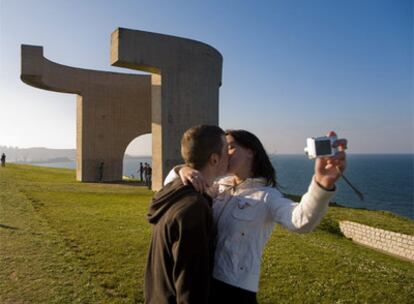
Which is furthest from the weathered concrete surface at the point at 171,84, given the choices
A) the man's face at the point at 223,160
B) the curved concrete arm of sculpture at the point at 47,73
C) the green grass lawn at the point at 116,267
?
the man's face at the point at 223,160

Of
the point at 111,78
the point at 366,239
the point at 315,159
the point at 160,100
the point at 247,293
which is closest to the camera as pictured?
the point at 315,159

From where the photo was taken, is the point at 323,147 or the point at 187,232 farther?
the point at 187,232

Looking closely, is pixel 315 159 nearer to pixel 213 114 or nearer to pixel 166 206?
pixel 166 206

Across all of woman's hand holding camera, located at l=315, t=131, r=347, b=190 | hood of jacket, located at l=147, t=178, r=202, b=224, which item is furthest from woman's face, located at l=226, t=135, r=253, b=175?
woman's hand holding camera, located at l=315, t=131, r=347, b=190

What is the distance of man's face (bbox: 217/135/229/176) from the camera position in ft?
6.58

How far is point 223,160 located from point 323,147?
642mm

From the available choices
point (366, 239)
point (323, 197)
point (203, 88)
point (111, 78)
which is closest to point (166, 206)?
point (323, 197)

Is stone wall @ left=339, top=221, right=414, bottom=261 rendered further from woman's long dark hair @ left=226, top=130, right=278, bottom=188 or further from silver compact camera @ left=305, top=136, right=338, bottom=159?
silver compact camera @ left=305, top=136, right=338, bottom=159

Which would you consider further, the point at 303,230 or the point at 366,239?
the point at 366,239

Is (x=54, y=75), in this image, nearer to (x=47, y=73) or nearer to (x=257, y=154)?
(x=47, y=73)

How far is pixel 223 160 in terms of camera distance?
208 cm

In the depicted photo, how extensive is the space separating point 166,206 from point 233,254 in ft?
1.51

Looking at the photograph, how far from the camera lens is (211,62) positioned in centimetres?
1534

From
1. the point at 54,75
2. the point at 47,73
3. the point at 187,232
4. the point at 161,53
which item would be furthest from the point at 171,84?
the point at 187,232
